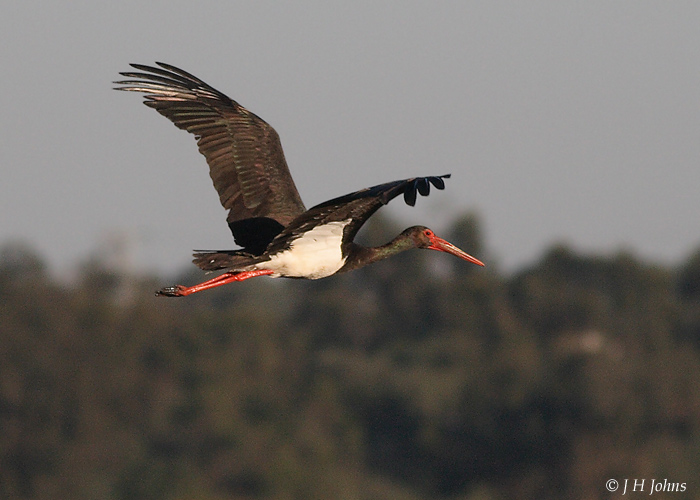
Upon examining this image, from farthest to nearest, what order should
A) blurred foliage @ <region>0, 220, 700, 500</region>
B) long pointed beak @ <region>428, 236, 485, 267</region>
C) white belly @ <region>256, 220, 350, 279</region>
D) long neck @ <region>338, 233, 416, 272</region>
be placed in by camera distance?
blurred foliage @ <region>0, 220, 700, 500</region>, long pointed beak @ <region>428, 236, 485, 267</region>, long neck @ <region>338, 233, 416, 272</region>, white belly @ <region>256, 220, 350, 279</region>

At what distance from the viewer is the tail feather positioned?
11328 mm

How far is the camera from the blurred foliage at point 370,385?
5491 cm

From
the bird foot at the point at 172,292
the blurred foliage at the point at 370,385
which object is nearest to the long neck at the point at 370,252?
the bird foot at the point at 172,292

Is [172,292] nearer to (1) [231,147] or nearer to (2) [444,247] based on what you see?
(1) [231,147]

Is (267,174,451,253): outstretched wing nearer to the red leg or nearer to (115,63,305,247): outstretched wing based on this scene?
the red leg

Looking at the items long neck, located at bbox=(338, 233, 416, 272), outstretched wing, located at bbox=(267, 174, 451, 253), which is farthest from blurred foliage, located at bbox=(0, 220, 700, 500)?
outstretched wing, located at bbox=(267, 174, 451, 253)

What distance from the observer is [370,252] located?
12328 mm

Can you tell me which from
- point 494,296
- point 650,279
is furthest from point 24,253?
point 650,279

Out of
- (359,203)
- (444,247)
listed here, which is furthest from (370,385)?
(359,203)

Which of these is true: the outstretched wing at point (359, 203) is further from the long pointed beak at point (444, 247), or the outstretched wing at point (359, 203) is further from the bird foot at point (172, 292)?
the long pointed beak at point (444, 247)

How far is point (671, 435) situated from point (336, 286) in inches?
931

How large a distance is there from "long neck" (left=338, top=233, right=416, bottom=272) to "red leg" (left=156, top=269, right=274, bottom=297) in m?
0.85

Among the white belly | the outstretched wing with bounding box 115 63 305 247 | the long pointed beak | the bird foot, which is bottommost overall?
the bird foot

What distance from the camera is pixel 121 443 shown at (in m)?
59.7
